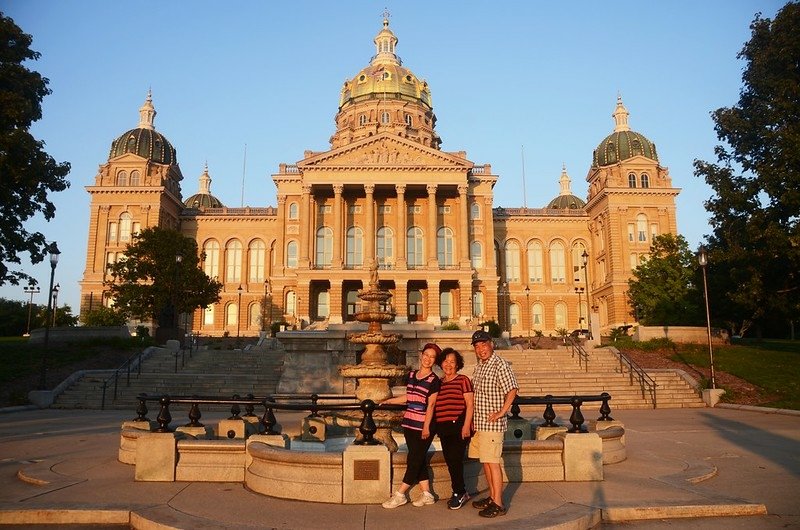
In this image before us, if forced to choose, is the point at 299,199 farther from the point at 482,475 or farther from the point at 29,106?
the point at 482,475

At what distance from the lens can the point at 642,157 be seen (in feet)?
225

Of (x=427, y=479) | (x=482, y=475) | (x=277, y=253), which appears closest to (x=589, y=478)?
(x=482, y=475)

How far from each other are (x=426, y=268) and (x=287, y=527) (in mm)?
51522

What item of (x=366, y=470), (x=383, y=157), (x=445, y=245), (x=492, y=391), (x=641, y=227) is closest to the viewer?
(x=492, y=391)

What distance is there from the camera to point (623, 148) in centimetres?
7019

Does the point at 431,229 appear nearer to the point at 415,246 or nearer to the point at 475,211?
the point at 415,246

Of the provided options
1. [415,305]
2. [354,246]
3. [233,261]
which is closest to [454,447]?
[415,305]

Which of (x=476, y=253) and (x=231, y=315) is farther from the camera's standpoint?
(x=231, y=315)

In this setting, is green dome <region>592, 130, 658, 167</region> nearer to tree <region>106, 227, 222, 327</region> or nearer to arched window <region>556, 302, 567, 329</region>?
arched window <region>556, 302, 567, 329</region>

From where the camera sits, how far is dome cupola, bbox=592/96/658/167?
69.8 meters

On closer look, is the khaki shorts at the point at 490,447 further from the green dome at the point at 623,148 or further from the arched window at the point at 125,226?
the green dome at the point at 623,148

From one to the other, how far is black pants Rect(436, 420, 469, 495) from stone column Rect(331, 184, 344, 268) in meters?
50.9

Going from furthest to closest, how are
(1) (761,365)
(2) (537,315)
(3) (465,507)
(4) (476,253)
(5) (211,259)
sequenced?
(5) (211,259) < (2) (537,315) < (4) (476,253) < (1) (761,365) < (3) (465,507)

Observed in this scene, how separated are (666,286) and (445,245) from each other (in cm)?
2116
